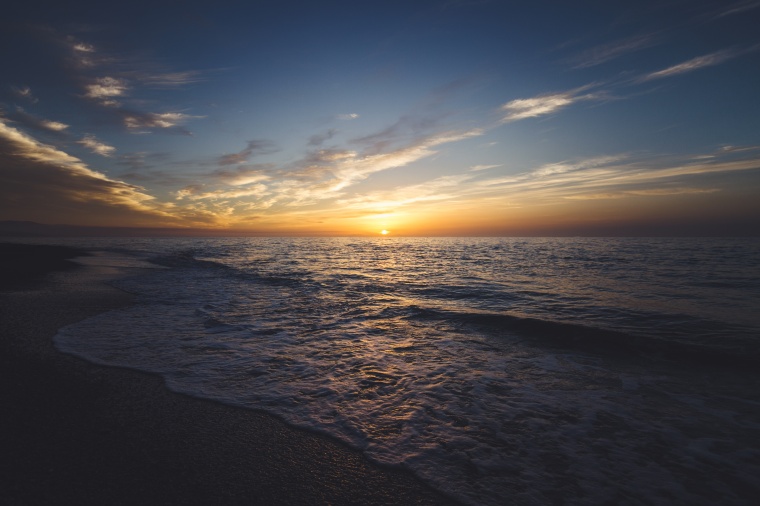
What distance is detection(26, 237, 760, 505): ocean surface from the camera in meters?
4.53

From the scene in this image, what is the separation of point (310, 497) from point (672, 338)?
1263cm

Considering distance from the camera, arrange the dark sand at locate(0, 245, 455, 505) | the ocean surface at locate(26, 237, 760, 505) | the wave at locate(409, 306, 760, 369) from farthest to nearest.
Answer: the wave at locate(409, 306, 760, 369), the ocean surface at locate(26, 237, 760, 505), the dark sand at locate(0, 245, 455, 505)

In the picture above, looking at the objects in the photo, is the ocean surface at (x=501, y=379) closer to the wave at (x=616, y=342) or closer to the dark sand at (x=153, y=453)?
the wave at (x=616, y=342)

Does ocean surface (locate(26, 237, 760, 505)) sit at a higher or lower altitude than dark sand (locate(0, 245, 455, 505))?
lower

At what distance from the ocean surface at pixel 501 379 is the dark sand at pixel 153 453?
19.5 inches

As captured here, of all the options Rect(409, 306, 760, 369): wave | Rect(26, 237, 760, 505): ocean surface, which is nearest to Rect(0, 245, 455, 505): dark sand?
Rect(26, 237, 760, 505): ocean surface

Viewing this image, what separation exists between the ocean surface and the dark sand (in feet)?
1.63

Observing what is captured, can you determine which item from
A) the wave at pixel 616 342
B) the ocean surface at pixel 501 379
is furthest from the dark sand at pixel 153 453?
the wave at pixel 616 342

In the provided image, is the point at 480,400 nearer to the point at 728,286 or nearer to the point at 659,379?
the point at 659,379

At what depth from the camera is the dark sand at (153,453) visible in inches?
141

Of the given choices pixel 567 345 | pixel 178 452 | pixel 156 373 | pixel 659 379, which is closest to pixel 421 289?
pixel 567 345

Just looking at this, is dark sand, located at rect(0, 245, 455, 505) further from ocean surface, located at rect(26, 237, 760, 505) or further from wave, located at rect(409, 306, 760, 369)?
wave, located at rect(409, 306, 760, 369)

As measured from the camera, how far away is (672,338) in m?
11.0

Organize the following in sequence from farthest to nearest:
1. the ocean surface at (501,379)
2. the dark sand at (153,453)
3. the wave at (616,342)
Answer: the wave at (616,342) → the ocean surface at (501,379) → the dark sand at (153,453)
